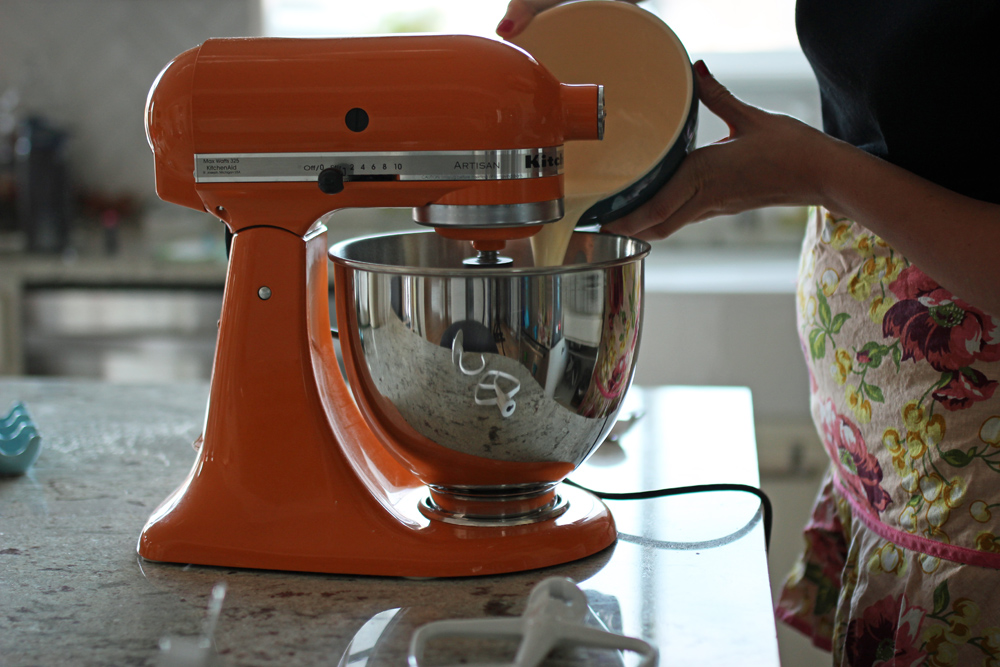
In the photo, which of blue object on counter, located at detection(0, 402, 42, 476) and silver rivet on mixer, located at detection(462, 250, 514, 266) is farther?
blue object on counter, located at detection(0, 402, 42, 476)

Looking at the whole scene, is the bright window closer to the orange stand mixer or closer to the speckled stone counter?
the speckled stone counter

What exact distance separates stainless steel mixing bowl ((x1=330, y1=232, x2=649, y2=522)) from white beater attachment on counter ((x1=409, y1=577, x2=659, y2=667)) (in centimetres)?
14

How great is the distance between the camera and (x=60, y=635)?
23.5 inches

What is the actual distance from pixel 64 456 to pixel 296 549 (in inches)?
14.7

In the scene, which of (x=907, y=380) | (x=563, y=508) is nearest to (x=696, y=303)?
(x=907, y=380)

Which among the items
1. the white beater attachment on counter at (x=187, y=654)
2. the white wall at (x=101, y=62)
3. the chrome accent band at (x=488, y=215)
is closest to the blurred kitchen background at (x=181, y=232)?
the white wall at (x=101, y=62)

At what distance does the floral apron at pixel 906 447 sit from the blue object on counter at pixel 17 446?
79cm

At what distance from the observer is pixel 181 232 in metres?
2.52

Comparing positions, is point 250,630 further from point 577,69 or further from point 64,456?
point 577,69

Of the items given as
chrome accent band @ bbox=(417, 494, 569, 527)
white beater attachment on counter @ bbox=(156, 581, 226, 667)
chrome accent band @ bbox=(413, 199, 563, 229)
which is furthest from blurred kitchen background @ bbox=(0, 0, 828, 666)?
white beater attachment on counter @ bbox=(156, 581, 226, 667)

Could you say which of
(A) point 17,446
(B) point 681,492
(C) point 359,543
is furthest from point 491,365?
(A) point 17,446

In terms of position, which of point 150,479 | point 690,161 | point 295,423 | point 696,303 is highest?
point 690,161

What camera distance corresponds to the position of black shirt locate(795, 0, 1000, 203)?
30.5 inches

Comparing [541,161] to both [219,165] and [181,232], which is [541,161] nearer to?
[219,165]
